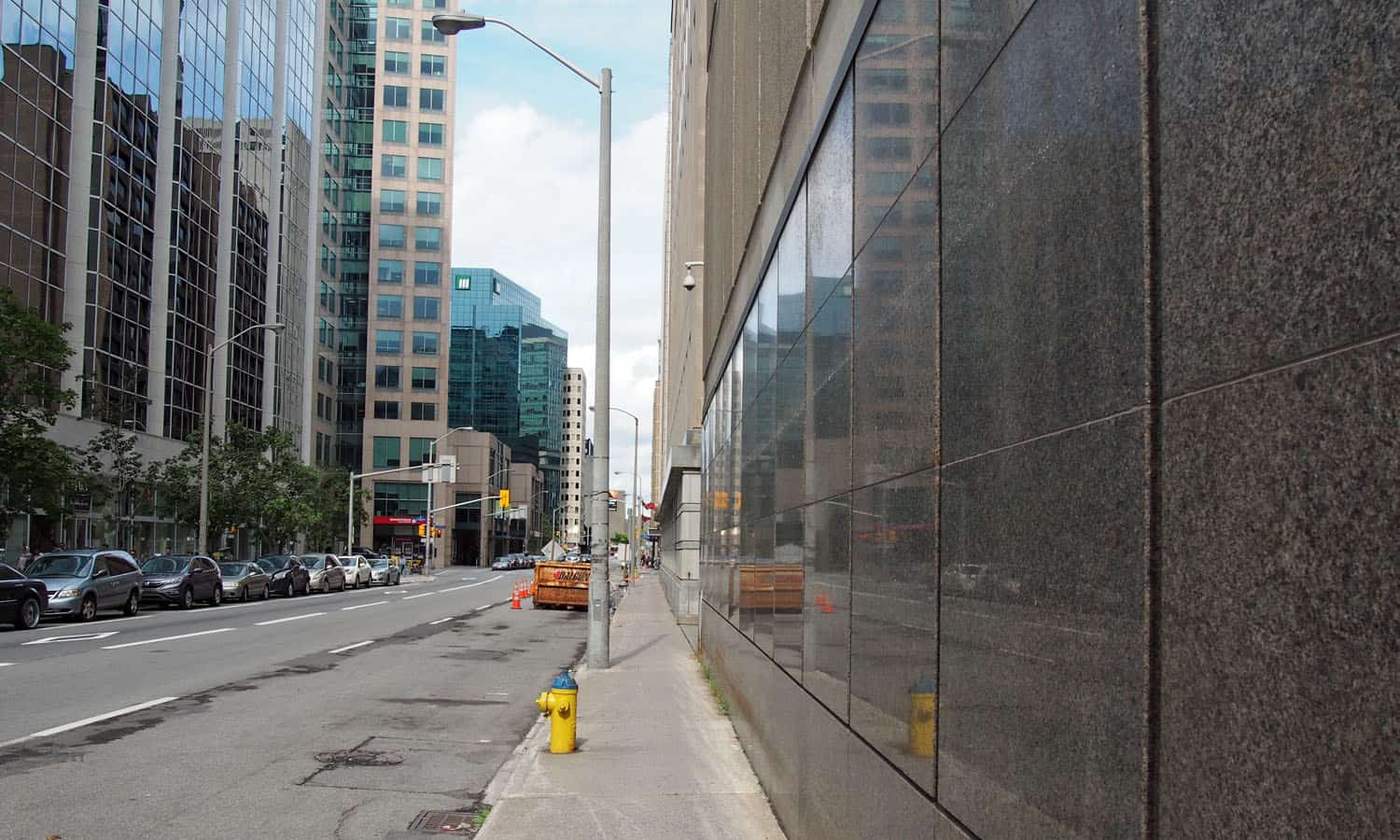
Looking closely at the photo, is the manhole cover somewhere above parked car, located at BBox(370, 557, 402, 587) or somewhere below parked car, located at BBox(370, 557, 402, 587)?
above

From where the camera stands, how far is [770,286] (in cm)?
1043

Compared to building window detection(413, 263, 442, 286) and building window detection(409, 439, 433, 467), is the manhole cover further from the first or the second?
building window detection(413, 263, 442, 286)

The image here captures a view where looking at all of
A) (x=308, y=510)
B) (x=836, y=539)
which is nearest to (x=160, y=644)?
(x=836, y=539)

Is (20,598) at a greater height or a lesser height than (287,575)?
greater

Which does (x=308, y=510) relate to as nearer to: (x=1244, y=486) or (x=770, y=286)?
(x=770, y=286)

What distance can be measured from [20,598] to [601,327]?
1384cm

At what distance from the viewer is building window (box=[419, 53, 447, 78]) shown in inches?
4011

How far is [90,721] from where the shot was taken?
39.2 feet

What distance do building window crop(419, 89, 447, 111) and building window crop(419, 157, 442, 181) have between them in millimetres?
4594

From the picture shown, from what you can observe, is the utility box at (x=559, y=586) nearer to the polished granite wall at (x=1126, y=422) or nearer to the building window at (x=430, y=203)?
the polished granite wall at (x=1126, y=422)

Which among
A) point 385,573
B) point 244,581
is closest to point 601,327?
point 244,581

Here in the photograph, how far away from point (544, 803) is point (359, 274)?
10066 cm

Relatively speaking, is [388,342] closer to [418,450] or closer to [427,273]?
[427,273]

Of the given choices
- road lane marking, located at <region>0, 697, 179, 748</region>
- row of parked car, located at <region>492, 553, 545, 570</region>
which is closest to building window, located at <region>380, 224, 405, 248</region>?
row of parked car, located at <region>492, 553, 545, 570</region>
